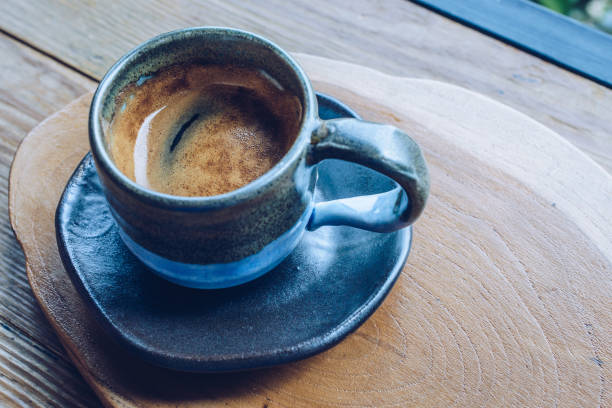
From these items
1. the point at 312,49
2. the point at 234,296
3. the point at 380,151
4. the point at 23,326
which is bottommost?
the point at 23,326

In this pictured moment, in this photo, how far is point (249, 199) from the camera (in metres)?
0.42

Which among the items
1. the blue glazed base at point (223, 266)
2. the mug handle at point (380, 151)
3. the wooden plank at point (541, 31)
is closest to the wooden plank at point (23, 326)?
the blue glazed base at point (223, 266)

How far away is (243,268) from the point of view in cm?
48

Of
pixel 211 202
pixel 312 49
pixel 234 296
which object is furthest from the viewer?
pixel 312 49

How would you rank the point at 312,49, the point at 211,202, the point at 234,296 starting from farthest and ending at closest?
the point at 312,49 < the point at 234,296 < the point at 211,202

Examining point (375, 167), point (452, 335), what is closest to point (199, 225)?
point (375, 167)

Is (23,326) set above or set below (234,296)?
below

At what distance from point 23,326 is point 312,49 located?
61cm

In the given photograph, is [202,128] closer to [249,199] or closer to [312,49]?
[249,199]

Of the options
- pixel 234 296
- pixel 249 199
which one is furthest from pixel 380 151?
pixel 234 296

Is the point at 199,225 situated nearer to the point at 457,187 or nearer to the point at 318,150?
the point at 318,150

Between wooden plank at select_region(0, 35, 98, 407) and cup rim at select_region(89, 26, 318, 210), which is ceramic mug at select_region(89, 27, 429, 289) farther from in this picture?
wooden plank at select_region(0, 35, 98, 407)

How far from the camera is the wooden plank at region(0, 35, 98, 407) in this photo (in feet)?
1.97

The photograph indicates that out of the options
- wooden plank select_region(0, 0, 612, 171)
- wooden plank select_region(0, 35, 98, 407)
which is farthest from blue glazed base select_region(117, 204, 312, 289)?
wooden plank select_region(0, 0, 612, 171)
